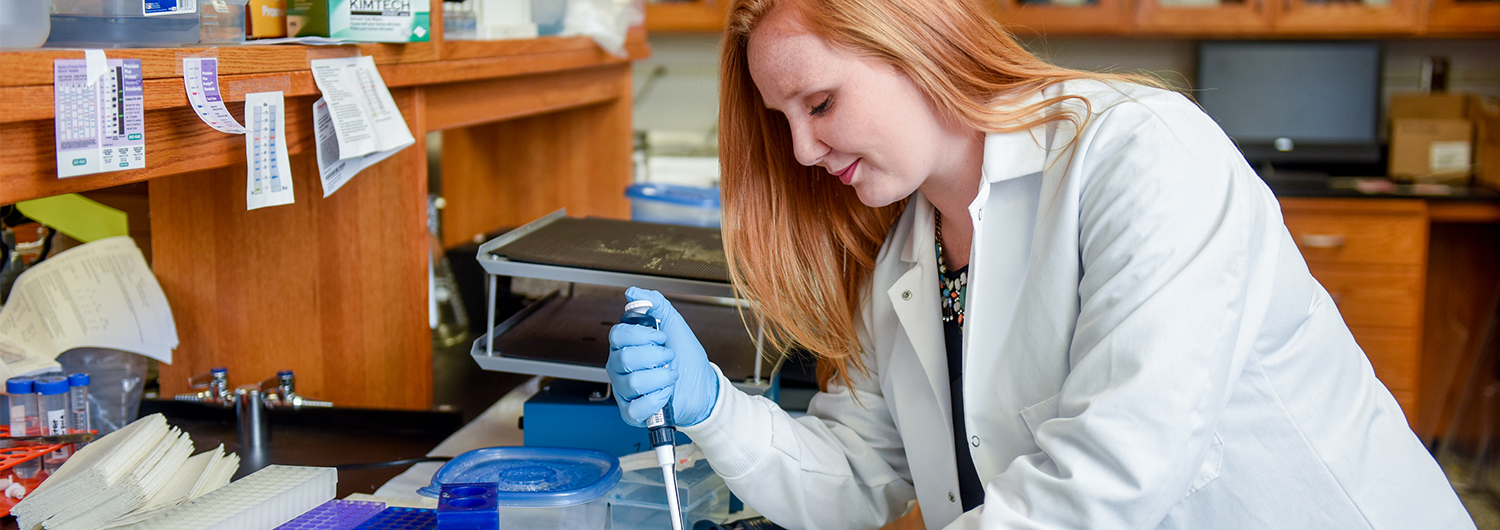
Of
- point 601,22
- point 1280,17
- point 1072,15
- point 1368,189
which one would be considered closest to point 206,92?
point 601,22

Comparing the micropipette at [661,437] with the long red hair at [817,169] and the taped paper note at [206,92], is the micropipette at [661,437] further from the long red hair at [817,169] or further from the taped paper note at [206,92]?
the taped paper note at [206,92]

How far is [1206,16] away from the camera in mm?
3396

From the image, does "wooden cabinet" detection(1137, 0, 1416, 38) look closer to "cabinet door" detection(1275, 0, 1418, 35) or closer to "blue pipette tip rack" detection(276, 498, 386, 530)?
"cabinet door" detection(1275, 0, 1418, 35)

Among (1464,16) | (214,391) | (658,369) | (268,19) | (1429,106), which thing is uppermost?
(1464,16)

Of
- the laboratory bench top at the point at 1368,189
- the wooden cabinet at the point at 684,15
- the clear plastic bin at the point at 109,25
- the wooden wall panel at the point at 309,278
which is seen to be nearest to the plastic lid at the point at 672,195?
the wooden wall panel at the point at 309,278

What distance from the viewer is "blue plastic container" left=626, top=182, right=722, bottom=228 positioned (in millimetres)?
2168

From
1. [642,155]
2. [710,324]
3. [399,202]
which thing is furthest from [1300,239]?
[399,202]

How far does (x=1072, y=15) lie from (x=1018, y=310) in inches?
104

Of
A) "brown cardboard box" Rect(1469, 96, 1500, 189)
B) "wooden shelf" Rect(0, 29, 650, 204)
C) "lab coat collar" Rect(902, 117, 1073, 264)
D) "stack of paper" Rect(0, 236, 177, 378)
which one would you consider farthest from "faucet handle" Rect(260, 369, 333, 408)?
"brown cardboard box" Rect(1469, 96, 1500, 189)

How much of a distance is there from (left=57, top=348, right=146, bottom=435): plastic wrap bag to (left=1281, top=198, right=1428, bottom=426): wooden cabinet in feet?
9.44

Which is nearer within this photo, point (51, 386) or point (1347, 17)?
point (51, 386)

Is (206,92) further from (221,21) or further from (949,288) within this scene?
(949,288)

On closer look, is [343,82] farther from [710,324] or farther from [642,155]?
[642,155]

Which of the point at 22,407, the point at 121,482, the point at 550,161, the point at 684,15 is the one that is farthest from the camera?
the point at 684,15
